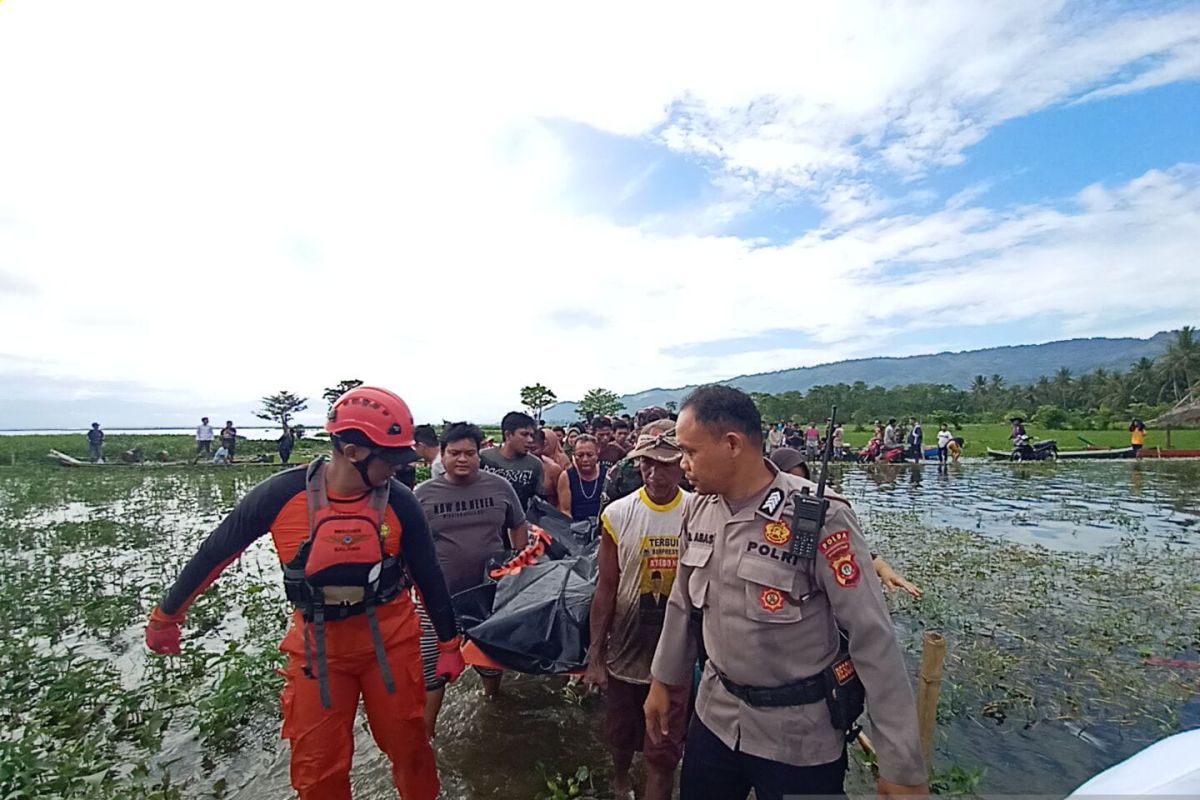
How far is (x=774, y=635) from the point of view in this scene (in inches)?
81.0

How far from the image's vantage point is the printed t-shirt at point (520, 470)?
5625 millimetres

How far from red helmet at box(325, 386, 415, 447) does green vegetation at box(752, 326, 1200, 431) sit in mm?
56768

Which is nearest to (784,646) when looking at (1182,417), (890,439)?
(890,439)

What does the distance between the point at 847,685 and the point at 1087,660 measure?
516 cm

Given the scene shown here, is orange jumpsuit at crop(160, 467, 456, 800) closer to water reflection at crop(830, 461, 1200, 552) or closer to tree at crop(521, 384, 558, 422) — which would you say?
water reflection at crop(830, 461, 1200, 552)

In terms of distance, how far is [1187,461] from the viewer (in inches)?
960

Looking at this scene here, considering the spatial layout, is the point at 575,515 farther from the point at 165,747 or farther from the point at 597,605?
the point at 165,747

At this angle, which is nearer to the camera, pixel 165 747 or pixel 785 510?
pixel 785 510

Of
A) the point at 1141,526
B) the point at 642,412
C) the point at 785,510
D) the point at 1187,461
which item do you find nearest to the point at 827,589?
the point at 785,510

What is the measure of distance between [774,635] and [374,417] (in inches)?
71.1

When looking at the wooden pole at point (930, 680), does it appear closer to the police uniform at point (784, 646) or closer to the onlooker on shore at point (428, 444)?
the police uniform at point (784, 646)

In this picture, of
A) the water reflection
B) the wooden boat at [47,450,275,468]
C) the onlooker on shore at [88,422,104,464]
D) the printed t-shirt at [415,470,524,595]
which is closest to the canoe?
the water reflection

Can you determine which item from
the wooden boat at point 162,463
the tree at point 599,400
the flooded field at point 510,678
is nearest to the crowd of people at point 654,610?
the flooded field at point 510,678

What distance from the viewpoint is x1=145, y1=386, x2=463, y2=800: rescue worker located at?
2723 millimetres
